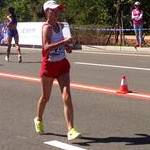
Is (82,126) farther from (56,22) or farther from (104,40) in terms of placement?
(104,40)

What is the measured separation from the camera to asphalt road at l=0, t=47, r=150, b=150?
7.38 m

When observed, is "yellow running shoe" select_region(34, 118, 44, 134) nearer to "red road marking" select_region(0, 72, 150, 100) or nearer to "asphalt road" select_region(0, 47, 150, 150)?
"asphalt road" select_region(0, 47, 150, 150)

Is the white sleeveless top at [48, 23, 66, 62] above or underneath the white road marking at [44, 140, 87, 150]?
above

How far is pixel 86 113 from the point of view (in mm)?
9227

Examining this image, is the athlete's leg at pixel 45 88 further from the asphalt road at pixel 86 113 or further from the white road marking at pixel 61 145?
the white road marking at pixel 61 145

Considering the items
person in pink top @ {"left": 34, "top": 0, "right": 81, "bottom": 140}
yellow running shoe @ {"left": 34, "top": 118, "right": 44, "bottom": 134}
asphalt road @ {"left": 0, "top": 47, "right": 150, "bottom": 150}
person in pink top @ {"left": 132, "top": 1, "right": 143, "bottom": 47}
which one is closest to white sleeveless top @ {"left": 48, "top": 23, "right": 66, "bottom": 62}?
person in pink top @ {"left": 34, "top": 0, "right": 81, "bottom": 140}

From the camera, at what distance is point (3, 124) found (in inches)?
336

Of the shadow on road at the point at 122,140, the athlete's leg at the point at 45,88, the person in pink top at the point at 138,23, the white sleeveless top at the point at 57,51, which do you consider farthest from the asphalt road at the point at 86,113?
the person in pink top at the point at 138,23

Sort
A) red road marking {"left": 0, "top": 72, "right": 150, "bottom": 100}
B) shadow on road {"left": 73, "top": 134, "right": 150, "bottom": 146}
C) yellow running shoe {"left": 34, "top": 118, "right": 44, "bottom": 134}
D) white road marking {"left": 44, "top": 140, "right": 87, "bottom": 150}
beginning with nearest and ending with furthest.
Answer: white road marking {"left": 44, "top": 140, "right": 87, "bottom": 150}, shadow on road {"left": 73, "top": 134, "right": 150, "bottom": 146}, yellow running shoe {"left": 34, "top": 118, "right": 44, "bottom": 134}, red road marking {"left": 0, "top": 72, "right": 150, "bottom": 100}

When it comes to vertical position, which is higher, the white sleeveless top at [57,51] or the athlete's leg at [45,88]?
the white sleeveless top at [57,51]

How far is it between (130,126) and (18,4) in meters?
40.1

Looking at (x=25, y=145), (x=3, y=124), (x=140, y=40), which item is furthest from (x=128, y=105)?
(x=140, y=40)

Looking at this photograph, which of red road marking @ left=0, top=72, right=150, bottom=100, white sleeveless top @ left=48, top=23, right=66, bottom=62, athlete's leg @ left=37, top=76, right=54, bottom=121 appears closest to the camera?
white sleeveless top @ left=48, top=23, right=66, bottom=62

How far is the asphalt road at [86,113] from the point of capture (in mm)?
7379
